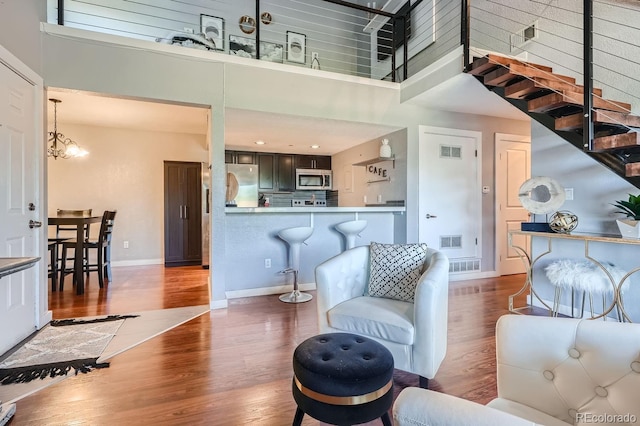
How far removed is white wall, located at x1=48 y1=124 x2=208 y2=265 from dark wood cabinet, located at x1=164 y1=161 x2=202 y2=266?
0.91ft

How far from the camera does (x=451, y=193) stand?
455cm

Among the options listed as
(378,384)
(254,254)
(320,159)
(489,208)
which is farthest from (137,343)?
(320,159)

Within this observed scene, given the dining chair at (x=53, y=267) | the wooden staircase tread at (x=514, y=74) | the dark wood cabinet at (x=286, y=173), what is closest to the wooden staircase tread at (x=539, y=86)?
the wooden staircase tread at (x=514, y=74)

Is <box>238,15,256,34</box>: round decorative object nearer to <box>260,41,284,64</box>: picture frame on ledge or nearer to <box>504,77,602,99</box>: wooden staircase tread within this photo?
<box>260,41,284,64</box>: picture frame on ledge

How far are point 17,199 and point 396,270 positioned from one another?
3.00m

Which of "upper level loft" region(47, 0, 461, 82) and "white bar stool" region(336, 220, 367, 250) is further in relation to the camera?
"upper level loft" region(47, 0, 461, 82)

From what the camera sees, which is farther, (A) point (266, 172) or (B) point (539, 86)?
(A) point (266, 172)

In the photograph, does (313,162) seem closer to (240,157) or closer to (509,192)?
(240,157)

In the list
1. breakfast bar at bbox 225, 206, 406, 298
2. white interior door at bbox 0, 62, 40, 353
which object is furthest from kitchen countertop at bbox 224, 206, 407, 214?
white interior door at bbox 0, 62, 40, 353

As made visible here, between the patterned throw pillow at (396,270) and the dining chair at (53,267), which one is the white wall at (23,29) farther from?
the patterned throw pillow at (396,270)

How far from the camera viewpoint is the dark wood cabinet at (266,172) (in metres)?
6.65

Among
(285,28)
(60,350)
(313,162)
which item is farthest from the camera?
(313,162)

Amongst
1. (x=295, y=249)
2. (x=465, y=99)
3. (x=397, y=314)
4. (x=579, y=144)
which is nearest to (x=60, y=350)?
(x=295, y=249)

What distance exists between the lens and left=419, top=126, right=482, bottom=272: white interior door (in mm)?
4418
